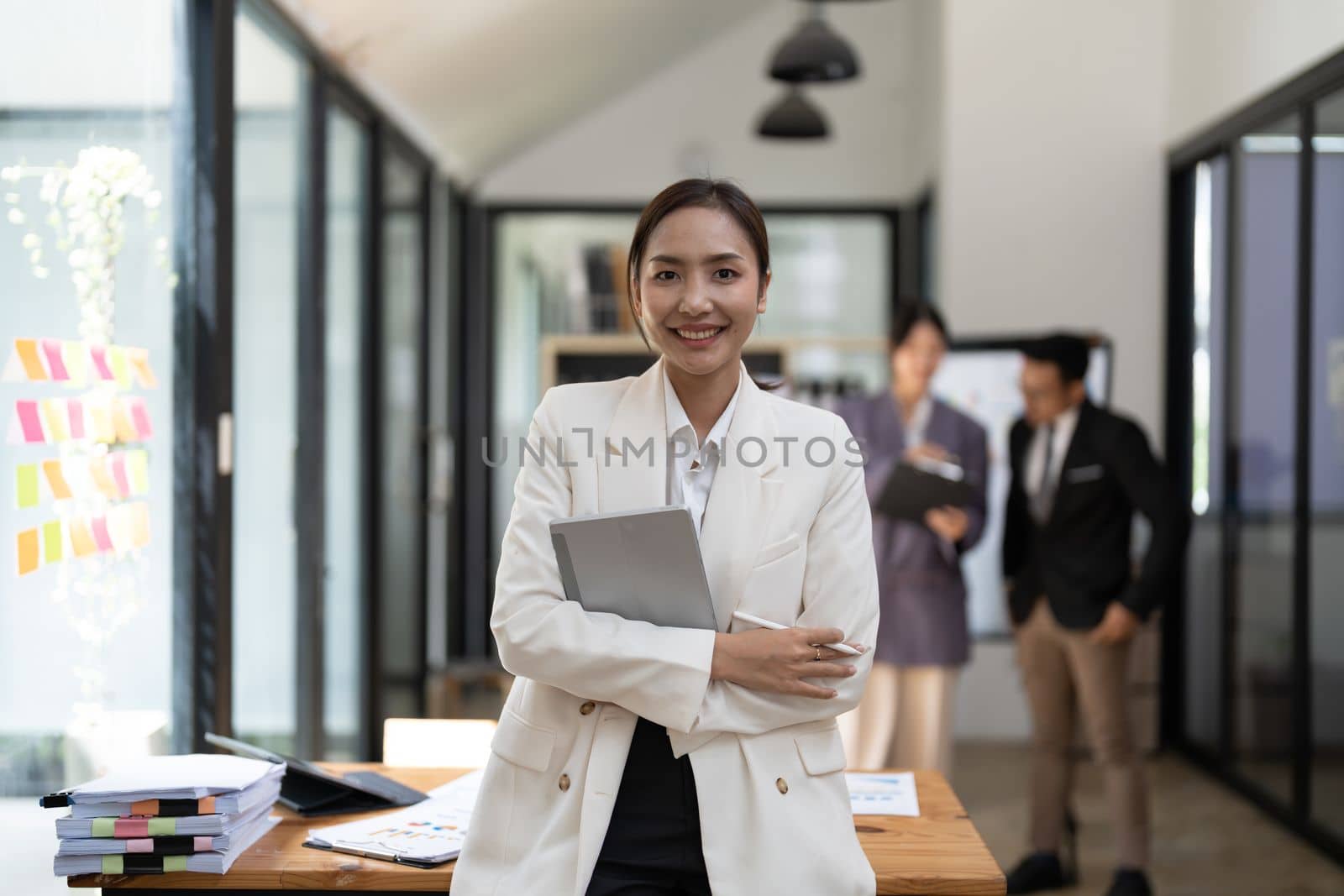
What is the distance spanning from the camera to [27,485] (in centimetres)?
233

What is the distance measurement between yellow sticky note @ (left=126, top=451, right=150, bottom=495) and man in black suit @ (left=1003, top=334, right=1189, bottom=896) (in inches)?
95.2

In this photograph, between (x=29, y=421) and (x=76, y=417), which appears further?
(x=76, y=417)

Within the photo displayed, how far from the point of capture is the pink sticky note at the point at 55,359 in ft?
7.91

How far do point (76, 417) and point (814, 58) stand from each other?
3095mm

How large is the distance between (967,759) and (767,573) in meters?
4.36

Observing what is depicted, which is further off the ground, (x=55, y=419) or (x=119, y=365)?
(x=119, y=365)

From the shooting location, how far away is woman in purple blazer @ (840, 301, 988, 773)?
3939mm

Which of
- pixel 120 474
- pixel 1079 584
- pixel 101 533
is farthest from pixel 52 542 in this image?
pixel 1079 584

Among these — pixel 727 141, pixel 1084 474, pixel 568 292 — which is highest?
pixel 727 141

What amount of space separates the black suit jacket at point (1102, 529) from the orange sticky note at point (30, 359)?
Result: 8.86 ft

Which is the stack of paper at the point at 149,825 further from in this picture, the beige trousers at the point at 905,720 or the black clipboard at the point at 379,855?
the beige trousers at the point at 905,720

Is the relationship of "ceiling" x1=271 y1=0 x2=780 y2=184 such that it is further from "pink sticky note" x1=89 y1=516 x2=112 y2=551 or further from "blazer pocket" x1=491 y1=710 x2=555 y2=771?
"blazer pocket" x1=491 y1=710 x2=555 y2=771

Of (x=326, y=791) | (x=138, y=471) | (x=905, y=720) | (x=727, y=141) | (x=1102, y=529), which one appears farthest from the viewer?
(x=727, y=141)

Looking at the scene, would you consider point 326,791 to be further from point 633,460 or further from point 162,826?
point 633,460
